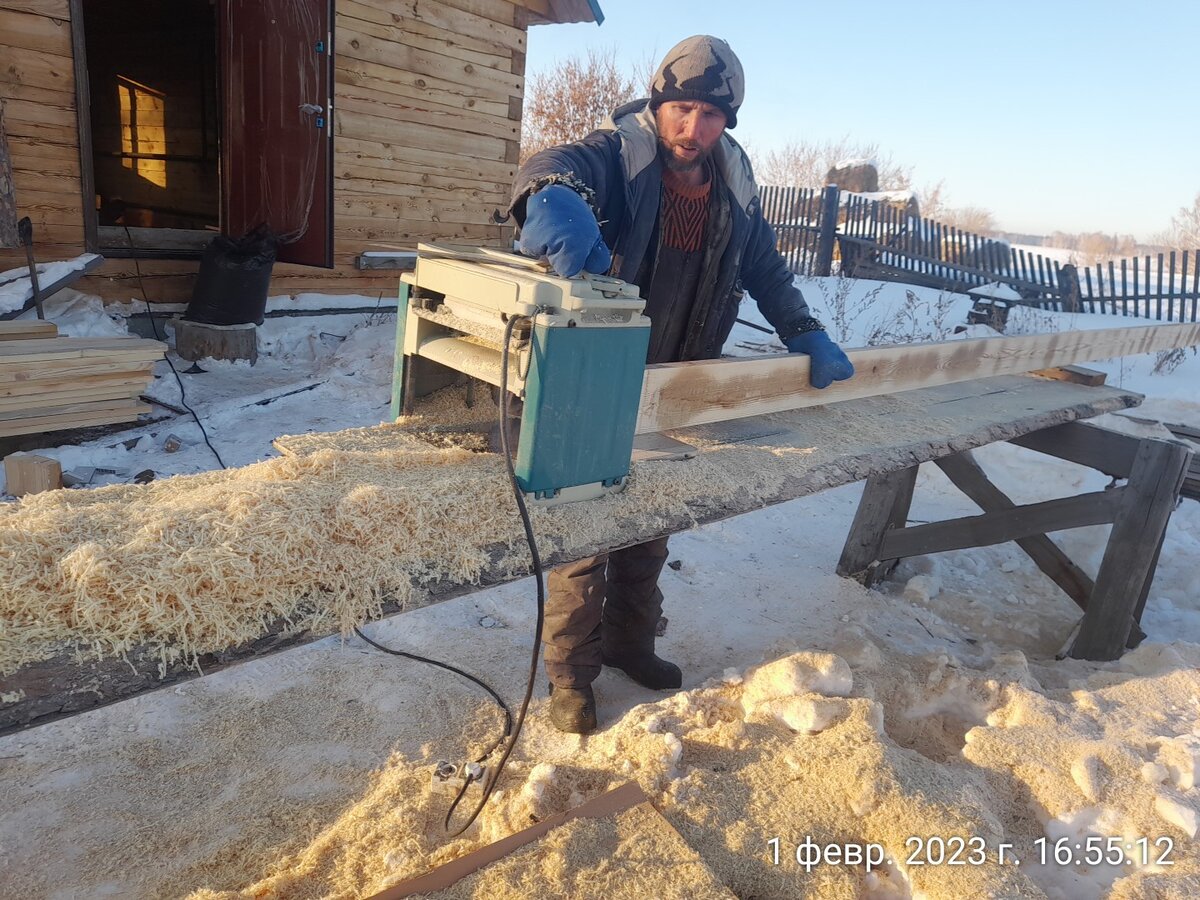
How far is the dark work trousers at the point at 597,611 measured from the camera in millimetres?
2633

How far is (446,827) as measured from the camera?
2.18 metres

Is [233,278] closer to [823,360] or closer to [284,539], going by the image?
[823,360]

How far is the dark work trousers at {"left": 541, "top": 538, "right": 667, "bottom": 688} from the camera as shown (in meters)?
2.63

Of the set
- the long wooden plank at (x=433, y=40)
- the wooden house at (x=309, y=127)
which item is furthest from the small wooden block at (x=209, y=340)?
the long wooden plank at (x=433, y=40)

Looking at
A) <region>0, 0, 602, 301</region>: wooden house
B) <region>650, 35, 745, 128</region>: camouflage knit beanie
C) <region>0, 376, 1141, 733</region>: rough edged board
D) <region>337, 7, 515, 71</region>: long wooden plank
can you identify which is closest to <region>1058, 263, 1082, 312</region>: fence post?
<region>0, 0, 602, 301</region>: wooden house

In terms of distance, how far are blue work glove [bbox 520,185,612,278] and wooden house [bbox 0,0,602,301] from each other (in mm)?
4381

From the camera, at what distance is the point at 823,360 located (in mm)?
2721

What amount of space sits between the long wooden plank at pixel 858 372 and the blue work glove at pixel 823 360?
0.04 m

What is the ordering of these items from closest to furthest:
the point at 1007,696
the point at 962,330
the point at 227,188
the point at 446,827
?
the point at 446,827 → the point at 1007,696 → the point at 227,188 → the point at 962,330

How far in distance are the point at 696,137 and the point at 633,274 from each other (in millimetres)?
463

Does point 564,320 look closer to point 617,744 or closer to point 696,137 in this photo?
point 696,137

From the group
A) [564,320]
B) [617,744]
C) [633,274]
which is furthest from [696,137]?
[617,744]

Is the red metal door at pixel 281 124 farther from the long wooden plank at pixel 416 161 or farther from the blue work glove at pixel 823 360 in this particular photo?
the blue work glove at pixel 823 360

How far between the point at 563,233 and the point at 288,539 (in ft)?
2.98
